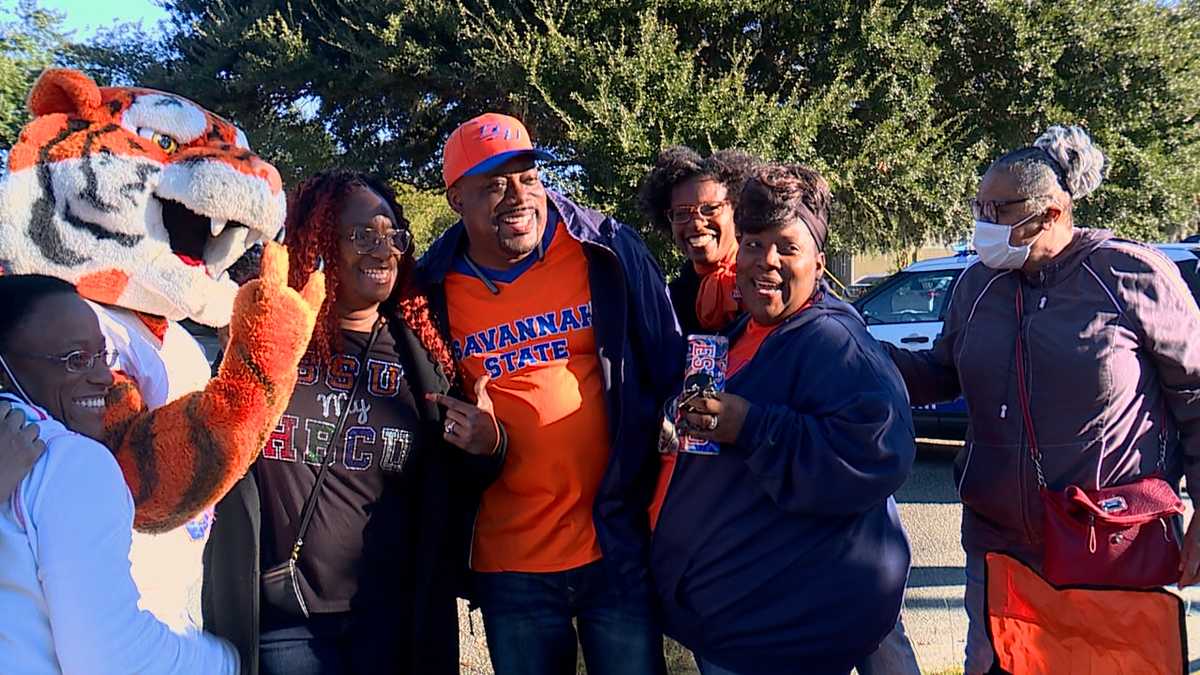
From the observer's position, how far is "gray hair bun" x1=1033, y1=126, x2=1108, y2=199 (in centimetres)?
260

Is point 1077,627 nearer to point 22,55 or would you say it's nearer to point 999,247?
point 999,247

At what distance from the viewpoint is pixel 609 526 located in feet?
7.79

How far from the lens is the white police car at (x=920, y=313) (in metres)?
7.98

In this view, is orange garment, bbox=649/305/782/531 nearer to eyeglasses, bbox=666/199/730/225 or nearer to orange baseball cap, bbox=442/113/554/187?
orange baseball cap, bbox=442/113/554/187

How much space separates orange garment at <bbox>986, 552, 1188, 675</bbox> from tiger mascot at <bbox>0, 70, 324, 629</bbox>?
2111 mm

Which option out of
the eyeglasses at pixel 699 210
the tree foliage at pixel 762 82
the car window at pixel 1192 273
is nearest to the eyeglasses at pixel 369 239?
the eyeglasses at pixel 699 210

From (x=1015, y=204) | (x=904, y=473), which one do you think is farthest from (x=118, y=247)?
(x=1015, y=204)

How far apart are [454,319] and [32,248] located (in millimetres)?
1073

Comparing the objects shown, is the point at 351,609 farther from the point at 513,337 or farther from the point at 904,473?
the point at 904,473

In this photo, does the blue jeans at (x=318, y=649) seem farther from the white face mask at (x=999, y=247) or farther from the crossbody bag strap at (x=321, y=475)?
the white face mask at (x=999, y=247)

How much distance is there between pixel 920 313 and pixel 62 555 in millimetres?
8003

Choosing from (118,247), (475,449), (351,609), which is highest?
(118,247)

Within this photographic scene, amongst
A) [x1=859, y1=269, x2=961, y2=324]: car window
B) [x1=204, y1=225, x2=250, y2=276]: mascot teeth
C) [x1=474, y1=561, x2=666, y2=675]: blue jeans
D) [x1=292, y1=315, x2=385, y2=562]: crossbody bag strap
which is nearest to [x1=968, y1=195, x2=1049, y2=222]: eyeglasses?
[x1=474, y1=561, x2=666, y2=675]: blue jeans

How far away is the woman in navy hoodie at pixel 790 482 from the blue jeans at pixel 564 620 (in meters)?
0.22
